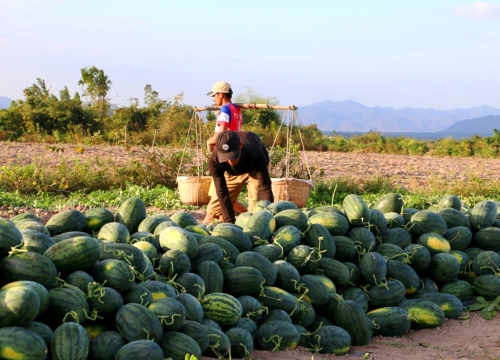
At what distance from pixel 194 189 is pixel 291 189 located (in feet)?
5.43

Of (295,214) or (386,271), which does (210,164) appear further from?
(386,271)

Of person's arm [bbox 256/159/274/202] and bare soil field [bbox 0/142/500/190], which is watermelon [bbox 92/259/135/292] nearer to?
person's arm [bbox 256/159/274/202]

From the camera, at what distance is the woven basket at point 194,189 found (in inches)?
409

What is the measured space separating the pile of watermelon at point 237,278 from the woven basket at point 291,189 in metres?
3.76

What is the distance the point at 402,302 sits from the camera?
4867mm

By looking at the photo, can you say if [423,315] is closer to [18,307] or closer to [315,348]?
[315,348]

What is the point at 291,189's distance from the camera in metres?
9.95

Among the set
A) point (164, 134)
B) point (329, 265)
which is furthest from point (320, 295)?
point (164, 134)

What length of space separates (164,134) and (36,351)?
19.7 meters

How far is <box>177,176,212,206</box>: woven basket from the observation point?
1038 centimetres

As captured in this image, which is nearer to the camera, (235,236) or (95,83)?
(235,236)

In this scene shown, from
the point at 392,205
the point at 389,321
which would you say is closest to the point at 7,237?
the point at 389,321

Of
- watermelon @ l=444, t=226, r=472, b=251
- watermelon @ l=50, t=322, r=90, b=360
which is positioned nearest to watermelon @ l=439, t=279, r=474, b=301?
watermelon @ l=444, t=226, r=472, b=251

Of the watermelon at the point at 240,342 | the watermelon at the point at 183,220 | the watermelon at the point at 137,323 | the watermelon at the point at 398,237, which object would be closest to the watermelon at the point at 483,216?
the watermelon at the point at 398,237
